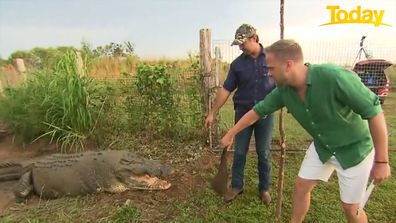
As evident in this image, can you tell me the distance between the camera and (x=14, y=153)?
5.90m

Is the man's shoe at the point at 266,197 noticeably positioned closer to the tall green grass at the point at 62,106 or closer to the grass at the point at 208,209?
the grass at the point at 208,209

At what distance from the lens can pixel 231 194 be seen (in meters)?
3.83

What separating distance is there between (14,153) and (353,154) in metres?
5.40

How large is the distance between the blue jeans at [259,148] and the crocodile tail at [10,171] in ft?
9.54

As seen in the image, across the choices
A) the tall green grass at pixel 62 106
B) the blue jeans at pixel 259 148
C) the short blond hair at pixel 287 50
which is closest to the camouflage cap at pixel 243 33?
the blue jeans at pixel 259 148

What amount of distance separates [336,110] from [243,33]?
1.37 metres

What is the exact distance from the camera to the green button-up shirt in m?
2.06

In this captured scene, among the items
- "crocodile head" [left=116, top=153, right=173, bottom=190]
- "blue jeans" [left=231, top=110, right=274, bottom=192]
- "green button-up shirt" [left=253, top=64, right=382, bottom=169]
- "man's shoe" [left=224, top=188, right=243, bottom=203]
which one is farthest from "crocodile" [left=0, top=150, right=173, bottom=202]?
"green button-up shirt" [left=253, top=64, right=382, bottom=169]

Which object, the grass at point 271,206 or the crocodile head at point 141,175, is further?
the crocodile head at point 141,175

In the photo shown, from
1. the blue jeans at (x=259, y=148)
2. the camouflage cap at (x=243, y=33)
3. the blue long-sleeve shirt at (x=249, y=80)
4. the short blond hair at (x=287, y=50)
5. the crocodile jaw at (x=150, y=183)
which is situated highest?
the camouflage cap at (x=243, y=33)

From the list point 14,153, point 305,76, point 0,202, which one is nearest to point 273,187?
point 305,76

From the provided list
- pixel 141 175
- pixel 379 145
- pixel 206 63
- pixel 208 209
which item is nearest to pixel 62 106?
pixel 141 175

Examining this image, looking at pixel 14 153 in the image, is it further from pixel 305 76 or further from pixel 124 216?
pixel 305 76

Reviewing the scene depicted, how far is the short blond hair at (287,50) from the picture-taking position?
7.11 ft
